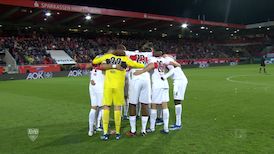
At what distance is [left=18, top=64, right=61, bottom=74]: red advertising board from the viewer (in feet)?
117

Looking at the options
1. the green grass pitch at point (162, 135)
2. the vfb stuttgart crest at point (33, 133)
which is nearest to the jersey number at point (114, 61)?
the green grass pitch at point (162, 135)

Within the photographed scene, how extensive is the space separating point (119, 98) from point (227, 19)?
198 feet

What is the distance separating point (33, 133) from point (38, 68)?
30779mm

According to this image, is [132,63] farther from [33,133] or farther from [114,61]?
[33,133]

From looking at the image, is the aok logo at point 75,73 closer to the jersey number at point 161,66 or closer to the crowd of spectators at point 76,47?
the crowd of spectators at point 76,47

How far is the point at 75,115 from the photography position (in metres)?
10.1

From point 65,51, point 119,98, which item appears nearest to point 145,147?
point 119,98

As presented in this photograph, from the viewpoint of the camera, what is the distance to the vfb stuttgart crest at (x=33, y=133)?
7.18 metres

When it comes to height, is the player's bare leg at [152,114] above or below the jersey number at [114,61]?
below

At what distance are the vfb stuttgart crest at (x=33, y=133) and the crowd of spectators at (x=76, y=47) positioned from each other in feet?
68.6

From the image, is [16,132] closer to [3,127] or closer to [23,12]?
[3,127]

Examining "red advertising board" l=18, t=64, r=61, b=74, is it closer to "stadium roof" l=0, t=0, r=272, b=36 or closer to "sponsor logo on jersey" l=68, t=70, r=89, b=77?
"sponsor logo on jersey" l=68, t=70, r=89, b=77

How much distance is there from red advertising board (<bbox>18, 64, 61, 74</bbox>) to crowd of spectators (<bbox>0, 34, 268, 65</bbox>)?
3.16ft

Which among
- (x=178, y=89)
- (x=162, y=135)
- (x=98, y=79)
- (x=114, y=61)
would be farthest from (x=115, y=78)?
(x=178, y=89)
